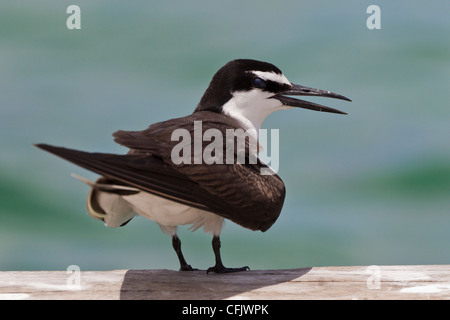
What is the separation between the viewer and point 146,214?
15.8 ft

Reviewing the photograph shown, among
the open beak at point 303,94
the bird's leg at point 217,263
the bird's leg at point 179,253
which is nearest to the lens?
the bird's leg at point 217,263

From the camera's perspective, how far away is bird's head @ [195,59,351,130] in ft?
19.0

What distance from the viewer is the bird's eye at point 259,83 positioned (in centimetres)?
585

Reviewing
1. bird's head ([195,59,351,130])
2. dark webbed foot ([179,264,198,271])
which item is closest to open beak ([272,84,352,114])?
bird's head ([195,59,351,130])

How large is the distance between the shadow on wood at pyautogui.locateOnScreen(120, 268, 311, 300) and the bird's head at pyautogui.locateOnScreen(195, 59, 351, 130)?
4.71ft

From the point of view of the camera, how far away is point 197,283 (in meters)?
4.66

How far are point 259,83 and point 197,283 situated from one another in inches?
80.3

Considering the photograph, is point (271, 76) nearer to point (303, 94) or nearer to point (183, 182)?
point (303, 94)

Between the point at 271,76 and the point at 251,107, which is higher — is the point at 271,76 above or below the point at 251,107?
above

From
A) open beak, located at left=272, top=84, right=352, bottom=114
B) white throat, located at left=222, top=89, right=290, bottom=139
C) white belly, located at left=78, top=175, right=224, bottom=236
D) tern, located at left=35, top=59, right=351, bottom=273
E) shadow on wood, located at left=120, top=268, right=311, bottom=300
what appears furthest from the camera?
open beak, located at left=272, top=84, right=352, bottom=114

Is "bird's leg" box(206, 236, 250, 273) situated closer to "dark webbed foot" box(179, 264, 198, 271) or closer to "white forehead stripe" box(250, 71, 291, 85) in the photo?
"dark webbed foot" box(179, 264, 198, 271)

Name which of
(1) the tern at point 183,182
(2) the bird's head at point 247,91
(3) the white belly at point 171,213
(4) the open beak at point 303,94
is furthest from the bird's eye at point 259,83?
(3) the white belly at point 171,213

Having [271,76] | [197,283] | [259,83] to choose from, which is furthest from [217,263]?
[271,76]

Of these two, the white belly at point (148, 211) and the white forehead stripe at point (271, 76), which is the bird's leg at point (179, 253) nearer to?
the white belly at point (148, 211)
